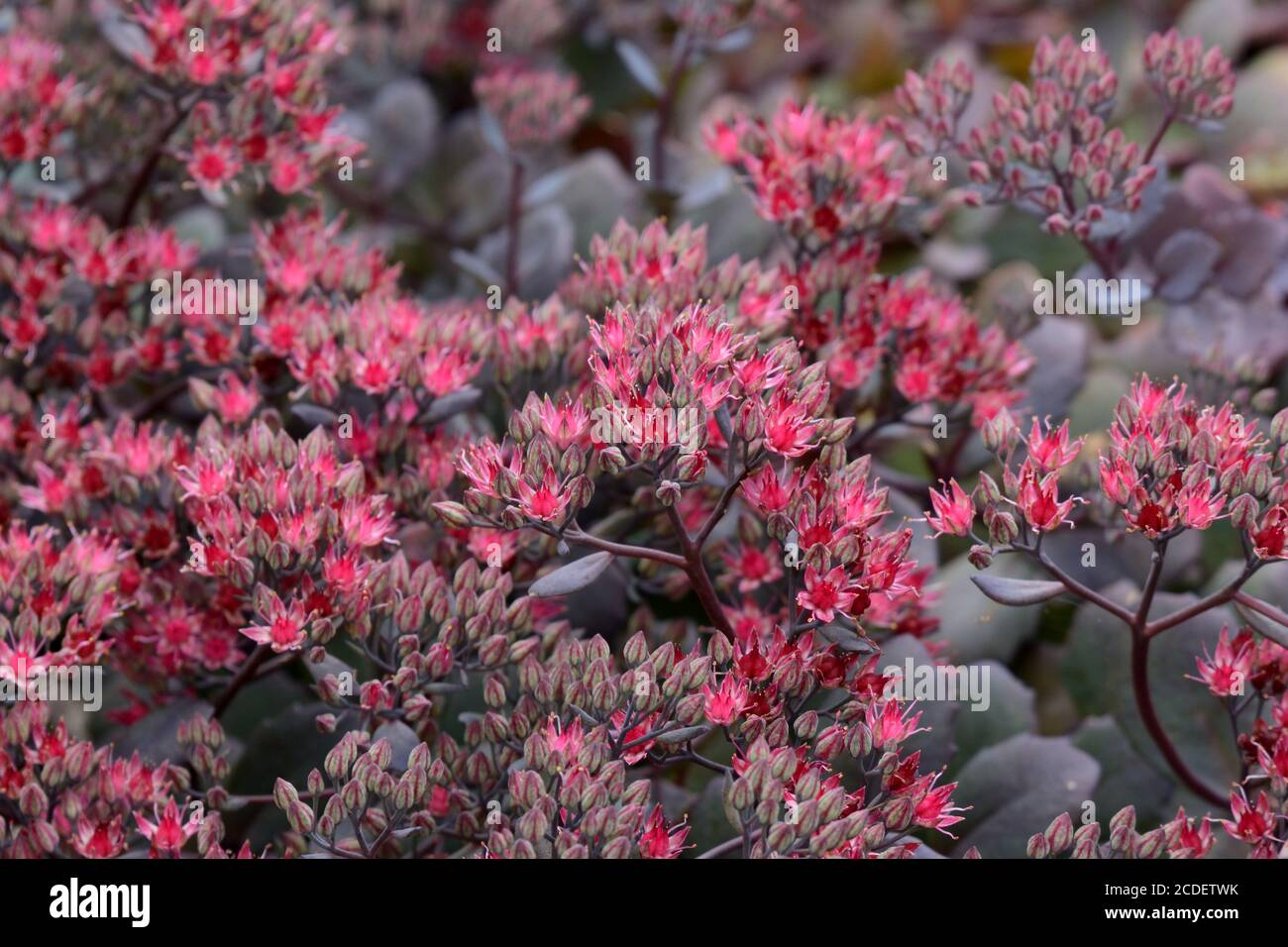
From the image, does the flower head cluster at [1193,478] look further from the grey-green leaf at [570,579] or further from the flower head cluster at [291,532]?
the flower head cluster at [291,532]

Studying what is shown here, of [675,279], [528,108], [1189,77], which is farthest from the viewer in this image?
[528,108]

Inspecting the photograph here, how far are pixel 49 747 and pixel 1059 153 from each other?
3.39 ft

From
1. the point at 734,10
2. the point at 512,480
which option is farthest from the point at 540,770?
the point at 734,10

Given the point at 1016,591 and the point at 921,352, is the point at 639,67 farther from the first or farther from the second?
the point at 1016,591

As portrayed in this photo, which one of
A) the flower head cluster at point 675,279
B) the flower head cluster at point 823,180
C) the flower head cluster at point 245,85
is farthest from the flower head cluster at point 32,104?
the flower head cluster at point 823,180

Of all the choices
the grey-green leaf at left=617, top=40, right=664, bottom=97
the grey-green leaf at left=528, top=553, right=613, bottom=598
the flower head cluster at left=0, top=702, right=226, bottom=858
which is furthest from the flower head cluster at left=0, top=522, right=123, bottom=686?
the grey-green leaf at left=617, top=40, right=664, bottom=97

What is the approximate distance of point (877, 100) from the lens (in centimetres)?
218

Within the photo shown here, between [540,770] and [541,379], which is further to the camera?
[541,379]

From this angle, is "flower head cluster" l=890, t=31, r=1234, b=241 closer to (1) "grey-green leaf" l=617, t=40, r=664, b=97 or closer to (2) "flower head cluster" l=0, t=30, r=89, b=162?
(1) "grey-green leaf" l=617, t=40, r=664, b=97

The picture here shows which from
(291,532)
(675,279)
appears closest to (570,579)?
(291,532)

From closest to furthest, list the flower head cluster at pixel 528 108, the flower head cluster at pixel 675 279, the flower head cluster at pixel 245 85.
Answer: the flower head cluster at pixel 675 279 < the flower head cluster at pixel 245 85 < the flower head cluster at pixel 528 108
